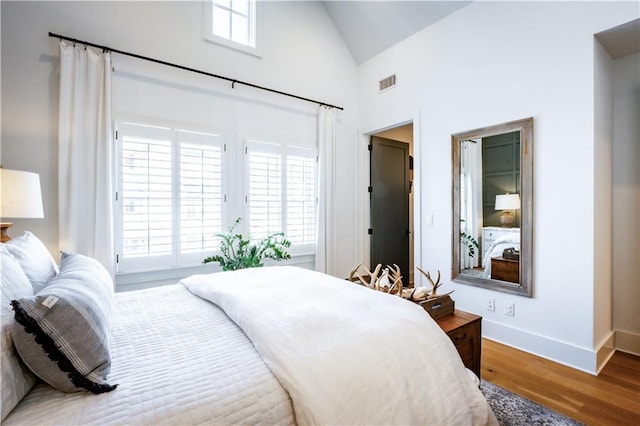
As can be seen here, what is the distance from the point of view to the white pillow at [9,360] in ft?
2.36

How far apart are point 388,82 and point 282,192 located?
1940 millimetres

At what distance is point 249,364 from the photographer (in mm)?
980

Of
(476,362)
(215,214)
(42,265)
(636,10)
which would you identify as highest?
(636,10)

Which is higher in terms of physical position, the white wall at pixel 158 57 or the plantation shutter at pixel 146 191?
the white wall at pixel 158 57

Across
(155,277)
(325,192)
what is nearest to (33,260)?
(155,277)

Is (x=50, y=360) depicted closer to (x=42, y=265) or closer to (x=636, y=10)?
(x=42, y=265)

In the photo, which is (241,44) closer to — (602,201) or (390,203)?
(390,203)

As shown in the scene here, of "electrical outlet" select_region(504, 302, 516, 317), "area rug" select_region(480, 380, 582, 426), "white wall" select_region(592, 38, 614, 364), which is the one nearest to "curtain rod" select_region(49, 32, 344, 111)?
"white wall" select_region(592, 38, 614, 364)

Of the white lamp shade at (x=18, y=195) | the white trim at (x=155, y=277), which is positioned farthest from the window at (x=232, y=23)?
the white trim at (x=155, y=277)

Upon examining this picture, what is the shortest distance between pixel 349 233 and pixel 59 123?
325cm

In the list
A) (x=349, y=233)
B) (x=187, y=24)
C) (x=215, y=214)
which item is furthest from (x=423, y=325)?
(x=187, y=24)

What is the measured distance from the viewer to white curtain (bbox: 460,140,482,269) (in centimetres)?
Answer: 298

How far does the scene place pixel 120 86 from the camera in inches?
111

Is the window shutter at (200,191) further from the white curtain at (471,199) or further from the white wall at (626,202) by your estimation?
the white wall at (626,202)
